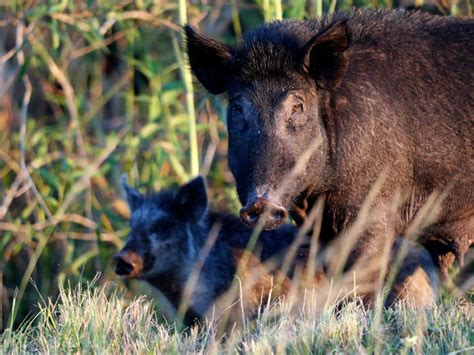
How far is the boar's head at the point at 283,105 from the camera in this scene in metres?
5.81

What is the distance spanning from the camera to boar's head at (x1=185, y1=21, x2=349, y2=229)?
229 inches

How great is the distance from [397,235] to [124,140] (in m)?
4.38

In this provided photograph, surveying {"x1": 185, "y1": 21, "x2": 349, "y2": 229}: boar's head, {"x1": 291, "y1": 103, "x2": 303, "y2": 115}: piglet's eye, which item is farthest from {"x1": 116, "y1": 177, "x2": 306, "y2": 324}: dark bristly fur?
{"x1": 291, "y1": 103, "x2": 303, "y2": 115}: piglet's eye

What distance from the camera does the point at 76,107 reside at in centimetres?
1016

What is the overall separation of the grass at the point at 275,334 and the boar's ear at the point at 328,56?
1.33 metres

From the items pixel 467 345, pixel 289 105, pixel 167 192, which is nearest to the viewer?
pixel 467 345

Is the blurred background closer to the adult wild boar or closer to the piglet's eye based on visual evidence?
the adult wild boar

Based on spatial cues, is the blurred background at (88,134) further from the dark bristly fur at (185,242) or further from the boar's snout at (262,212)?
the boar's snout at (262,212)

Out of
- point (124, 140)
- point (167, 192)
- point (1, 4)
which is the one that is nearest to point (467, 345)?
point (167, 192)

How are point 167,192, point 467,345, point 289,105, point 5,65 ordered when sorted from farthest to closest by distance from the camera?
point 5,65 < point 167,192 < point 289,105 < point 467,345

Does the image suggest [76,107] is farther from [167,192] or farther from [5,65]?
[167,192]

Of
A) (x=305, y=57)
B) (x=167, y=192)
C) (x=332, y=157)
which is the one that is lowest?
(x=167, y=192)

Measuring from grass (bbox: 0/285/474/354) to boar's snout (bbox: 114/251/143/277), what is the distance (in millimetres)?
2063

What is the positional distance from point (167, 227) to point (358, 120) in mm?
2781
